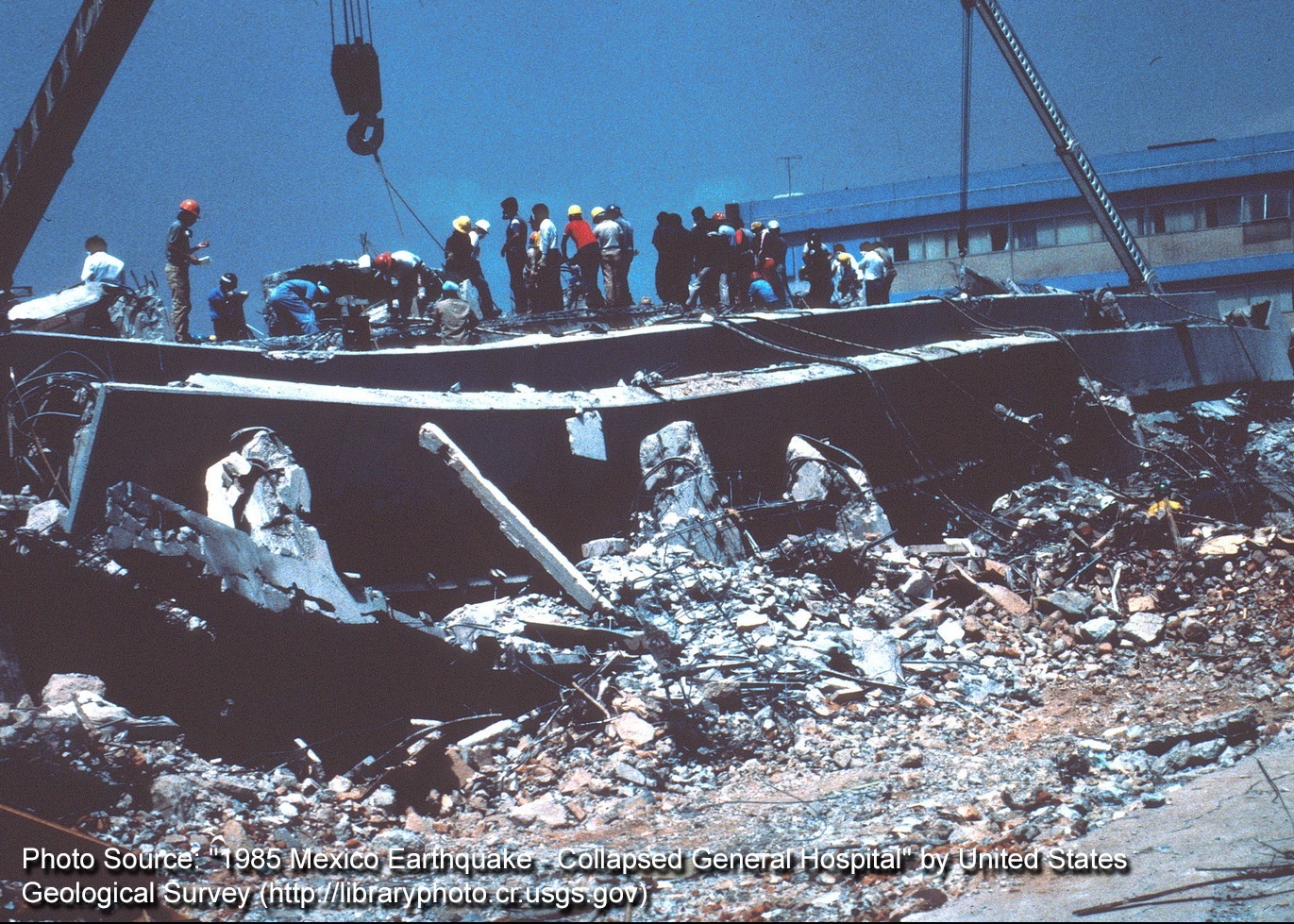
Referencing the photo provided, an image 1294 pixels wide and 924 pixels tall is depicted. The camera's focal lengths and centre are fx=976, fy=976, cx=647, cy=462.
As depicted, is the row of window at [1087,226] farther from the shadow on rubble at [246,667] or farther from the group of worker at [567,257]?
the shadow on rubble at [246,667]

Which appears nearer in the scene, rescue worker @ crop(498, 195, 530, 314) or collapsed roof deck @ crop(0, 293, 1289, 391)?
collapsed roof deck @ crop(0, 293, 1289, 391)

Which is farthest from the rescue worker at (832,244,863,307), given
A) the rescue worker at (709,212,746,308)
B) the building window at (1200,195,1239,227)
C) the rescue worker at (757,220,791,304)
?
the building window at (1200,195,1239,227)

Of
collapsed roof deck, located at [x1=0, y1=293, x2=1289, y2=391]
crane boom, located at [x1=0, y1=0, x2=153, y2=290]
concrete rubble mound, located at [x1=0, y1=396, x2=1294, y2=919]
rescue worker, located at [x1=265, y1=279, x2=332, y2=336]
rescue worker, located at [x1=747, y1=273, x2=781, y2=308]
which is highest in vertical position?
crane boom, located at [x1=0, y1=0, x2=153, y2=290]

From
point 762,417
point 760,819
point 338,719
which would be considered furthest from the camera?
point 762,417

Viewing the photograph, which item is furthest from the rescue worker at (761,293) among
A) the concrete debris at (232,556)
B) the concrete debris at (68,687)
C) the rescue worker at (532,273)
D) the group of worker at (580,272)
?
the concrete debris at (68,687)

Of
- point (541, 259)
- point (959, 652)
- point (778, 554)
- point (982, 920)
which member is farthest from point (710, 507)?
point (982, 920)

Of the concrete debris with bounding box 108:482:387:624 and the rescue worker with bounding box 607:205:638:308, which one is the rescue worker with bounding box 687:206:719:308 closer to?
the rescue worker with bounding box 607:205:638:308

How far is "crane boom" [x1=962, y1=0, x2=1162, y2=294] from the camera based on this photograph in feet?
52.3

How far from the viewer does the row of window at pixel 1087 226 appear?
31703 mm

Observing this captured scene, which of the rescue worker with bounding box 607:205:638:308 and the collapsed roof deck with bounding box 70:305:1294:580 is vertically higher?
the rescue worker with bounding box 607:205:638:308

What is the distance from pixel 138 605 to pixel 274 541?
1078mm

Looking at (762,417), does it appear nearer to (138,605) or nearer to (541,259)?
(541,259)

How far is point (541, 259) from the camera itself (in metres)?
11.8

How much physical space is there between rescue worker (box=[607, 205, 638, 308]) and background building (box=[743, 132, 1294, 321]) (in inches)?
865
